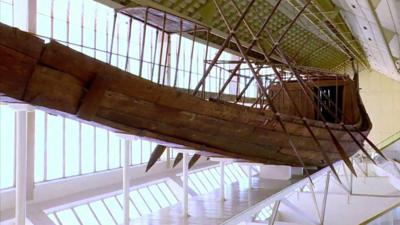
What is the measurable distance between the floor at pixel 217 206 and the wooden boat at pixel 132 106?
1.05m

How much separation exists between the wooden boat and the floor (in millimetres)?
1055

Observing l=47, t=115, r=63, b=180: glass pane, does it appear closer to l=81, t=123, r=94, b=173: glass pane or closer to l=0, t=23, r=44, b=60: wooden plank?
l=81, t=123, r=94, b=173: glass pane

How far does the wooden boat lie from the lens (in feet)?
10.9

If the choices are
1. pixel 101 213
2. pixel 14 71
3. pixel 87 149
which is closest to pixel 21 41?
pixel 14 71

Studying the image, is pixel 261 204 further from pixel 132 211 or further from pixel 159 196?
pixel 159 196

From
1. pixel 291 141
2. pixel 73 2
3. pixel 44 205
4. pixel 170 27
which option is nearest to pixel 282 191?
pixel 291 141

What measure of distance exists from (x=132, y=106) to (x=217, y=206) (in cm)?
449

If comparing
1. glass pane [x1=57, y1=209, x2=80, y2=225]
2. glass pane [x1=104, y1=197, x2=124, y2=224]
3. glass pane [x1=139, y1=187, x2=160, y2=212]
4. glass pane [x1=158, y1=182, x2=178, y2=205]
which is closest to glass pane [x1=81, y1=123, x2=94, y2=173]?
glass pane [x1=104, y1=197, x2=124, y2=224]

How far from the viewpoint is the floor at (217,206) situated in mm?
7281

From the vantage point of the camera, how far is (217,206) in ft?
28.2

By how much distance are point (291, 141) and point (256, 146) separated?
2.35 feet

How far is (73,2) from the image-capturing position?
1182 cm

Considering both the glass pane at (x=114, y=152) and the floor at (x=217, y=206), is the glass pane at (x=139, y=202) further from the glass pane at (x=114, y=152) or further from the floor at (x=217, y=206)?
the floor at (x=217, y=206)

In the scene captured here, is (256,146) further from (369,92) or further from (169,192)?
(369,92)
